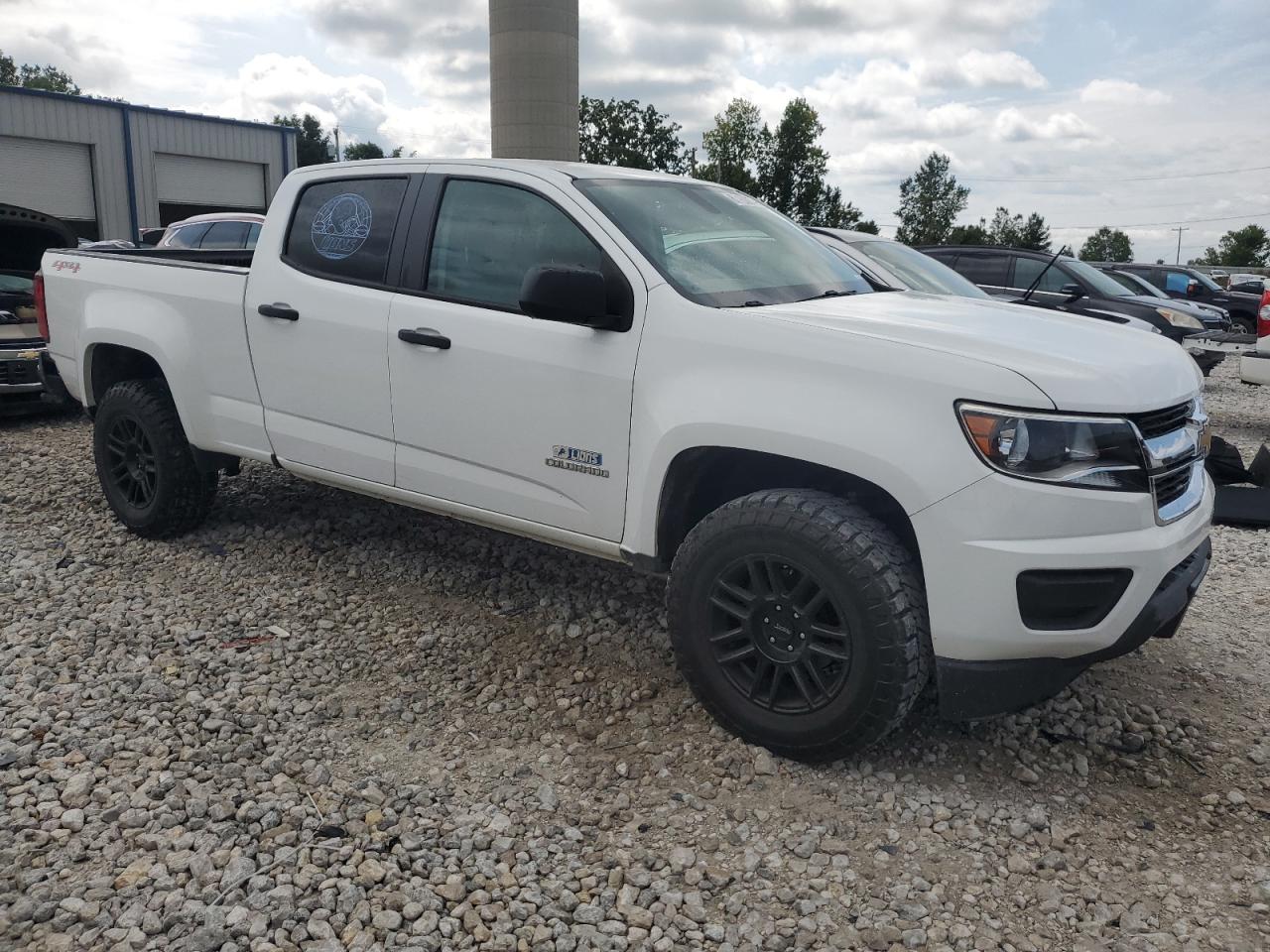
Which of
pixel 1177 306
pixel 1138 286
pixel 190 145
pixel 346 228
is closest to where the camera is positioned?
pixel 346 228

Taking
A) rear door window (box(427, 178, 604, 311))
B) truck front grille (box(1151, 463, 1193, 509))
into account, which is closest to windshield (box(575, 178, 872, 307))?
rear door window (box(427, 178, 604, 311))

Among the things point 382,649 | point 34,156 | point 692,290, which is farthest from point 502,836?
point 34,156

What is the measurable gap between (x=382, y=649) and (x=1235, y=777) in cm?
307

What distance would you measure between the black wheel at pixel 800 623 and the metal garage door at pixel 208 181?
109 ft

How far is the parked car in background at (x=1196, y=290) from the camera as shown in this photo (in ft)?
55.8

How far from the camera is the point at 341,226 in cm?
439

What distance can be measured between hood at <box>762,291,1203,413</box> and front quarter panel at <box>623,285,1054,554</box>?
69 millimetres

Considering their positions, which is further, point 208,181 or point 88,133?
point 208,181

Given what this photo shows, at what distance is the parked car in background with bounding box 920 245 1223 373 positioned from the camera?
35.5 feet

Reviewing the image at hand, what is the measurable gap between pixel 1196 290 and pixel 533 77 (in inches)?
572

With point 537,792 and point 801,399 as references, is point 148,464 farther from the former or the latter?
point 801,399

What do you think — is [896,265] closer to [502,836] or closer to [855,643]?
[855,643]

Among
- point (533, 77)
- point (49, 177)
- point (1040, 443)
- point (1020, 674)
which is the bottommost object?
point (1020, 674)

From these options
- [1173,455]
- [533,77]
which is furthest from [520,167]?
[533,77]
